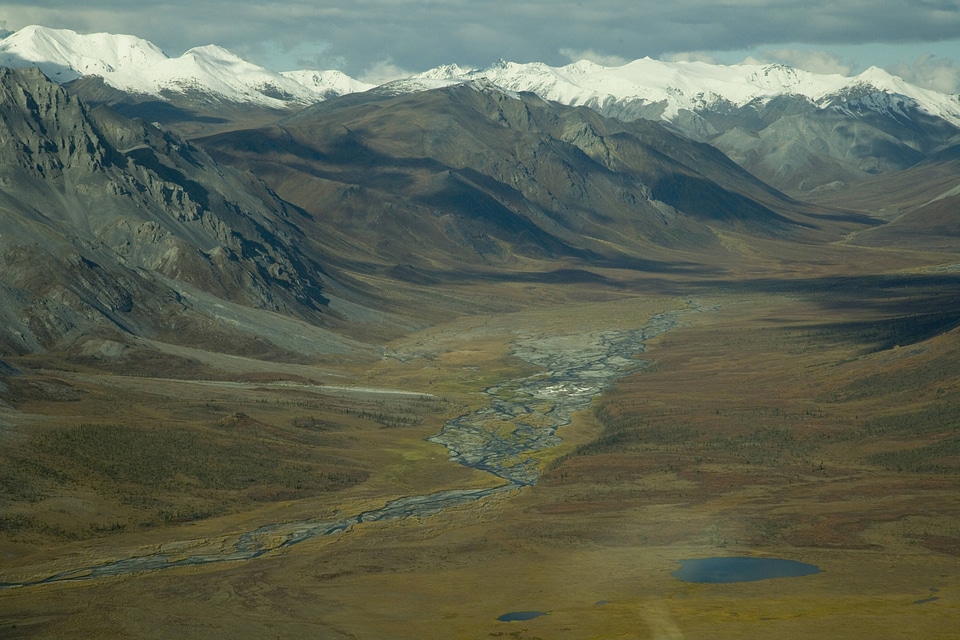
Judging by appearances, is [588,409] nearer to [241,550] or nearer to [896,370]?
[896,370]

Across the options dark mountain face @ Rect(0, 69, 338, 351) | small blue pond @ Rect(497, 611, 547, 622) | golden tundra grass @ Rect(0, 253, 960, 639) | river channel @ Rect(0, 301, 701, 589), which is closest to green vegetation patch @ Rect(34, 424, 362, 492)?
golden tundra grass @ Rect(0, 253, 960, 639)

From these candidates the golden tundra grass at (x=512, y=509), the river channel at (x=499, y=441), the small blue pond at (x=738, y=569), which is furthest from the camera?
the river channel at (x=499, y=441)

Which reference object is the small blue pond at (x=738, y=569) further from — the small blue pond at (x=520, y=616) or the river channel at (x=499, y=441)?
the river channel at (x=499, y=441)

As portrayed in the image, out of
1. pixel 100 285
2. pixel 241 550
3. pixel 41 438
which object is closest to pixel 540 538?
pixel 241 550

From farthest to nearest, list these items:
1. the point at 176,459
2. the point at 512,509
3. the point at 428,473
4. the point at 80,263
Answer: the point at 80,263
the point at 428,473
the point at 176,459
the point at 512,509

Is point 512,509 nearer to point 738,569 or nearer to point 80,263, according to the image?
point 738,569

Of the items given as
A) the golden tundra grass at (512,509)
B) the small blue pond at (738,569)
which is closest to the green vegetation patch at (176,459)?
the golden tundra grass at (512,509)

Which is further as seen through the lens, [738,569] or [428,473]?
[428,473]

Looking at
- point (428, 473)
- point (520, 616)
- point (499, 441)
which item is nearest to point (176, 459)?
point (428, 473)
